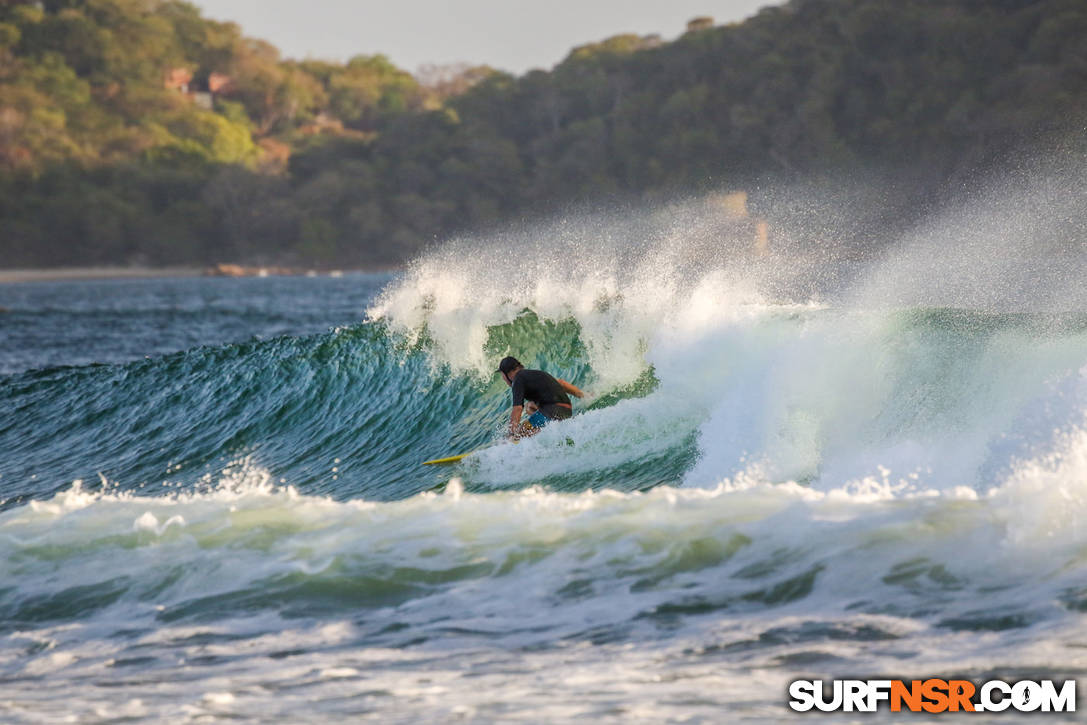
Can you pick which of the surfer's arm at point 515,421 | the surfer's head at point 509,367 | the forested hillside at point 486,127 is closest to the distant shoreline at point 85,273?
the forested hillside at point 486,127

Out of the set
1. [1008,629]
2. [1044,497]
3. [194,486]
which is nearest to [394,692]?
[1008,629]

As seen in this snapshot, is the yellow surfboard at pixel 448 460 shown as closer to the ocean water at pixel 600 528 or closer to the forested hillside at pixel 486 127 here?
the ocean water at pixel 600 528

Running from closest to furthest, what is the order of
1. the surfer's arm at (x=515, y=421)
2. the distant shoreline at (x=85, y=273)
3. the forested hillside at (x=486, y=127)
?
the surfer's arm at (x=515, y=421)
the forested hillside at (x=486, y=127)
the distant shoreline at (x=85, y=273)

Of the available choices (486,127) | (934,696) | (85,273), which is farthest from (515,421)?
(486,127)

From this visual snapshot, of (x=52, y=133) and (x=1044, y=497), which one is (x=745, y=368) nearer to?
(x=1044, y=497)

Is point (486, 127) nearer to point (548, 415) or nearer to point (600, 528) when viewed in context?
point (548, 415)

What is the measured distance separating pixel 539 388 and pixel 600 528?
4174 mm

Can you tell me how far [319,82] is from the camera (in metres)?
192

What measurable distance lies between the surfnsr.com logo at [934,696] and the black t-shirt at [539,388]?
648 cm

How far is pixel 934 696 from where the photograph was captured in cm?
516

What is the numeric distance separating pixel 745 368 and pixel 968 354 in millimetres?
2067

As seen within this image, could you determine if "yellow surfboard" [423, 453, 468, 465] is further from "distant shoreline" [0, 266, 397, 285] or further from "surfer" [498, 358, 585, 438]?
"distant shoreline" [0, 266, 397, 285]

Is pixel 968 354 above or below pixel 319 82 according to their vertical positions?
below

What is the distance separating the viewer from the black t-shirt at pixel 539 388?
38.1ft
